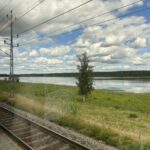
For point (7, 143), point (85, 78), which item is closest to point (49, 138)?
point (7, 143)

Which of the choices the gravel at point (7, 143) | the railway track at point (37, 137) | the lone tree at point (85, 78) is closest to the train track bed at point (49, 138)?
the railway track at point (37, 137)

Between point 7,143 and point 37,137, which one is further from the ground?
point 37,137

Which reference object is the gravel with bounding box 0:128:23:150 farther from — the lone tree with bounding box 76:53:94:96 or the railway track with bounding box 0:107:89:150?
the lone tree with bounding box 76:53:94:96

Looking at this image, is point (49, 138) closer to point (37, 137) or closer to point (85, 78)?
point (37, 137)

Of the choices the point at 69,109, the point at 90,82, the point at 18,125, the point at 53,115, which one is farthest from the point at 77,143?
the point at 90,82

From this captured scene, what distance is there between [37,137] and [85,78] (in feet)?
103

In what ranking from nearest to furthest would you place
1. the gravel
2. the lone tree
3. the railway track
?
the railway track < the gravel < the lone tree

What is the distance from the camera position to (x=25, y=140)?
11.5 metres

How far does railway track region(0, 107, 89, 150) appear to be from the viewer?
10427 mm

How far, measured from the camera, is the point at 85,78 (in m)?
43.1

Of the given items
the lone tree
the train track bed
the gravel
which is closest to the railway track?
the train track bed

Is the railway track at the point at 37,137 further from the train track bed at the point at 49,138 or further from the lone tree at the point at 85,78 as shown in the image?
the lone tree at the point at 85,78

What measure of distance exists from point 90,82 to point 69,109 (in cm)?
2469

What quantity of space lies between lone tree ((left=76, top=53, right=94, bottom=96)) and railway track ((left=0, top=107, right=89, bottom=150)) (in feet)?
91.0
